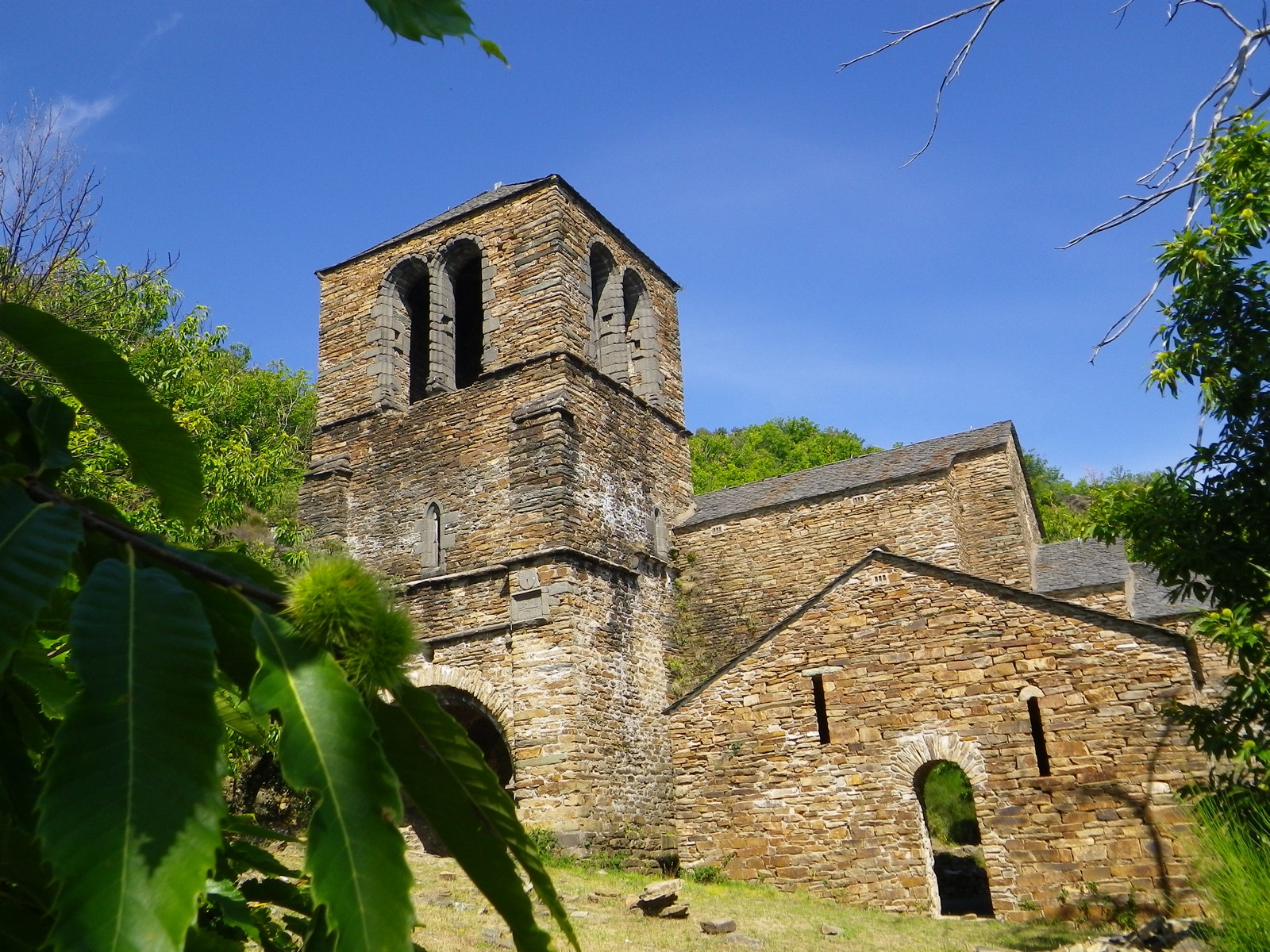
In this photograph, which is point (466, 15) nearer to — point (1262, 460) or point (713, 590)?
point (1262, 460)

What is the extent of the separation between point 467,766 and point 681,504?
1793 cm

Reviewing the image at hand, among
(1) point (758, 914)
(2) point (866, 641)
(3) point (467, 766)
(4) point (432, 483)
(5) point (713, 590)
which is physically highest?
(4) point (432, 483)

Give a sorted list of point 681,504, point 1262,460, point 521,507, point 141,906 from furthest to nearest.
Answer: point 681,504 → point 521,507 → point 1262,460 → point 141,906

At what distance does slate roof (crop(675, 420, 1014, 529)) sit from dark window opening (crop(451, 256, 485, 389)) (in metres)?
5.21

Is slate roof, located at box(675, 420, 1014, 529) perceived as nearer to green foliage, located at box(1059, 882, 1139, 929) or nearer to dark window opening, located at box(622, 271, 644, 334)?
dark window opening, located at box(622, 271, 644, 334)

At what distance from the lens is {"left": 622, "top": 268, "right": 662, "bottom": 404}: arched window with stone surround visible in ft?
62.0

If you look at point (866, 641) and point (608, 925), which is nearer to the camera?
point (608, 925)

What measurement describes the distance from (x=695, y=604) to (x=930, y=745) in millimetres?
6151

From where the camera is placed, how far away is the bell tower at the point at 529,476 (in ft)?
48.0

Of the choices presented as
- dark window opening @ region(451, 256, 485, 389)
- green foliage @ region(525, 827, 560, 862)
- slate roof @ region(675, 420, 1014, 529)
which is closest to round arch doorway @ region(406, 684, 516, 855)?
green foliage @ region(525, 827, 560, 862)

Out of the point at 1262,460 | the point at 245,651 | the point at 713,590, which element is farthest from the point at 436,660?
the point at 245,651

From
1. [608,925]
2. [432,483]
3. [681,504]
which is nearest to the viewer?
[608,925]

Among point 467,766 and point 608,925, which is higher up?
point 467,766

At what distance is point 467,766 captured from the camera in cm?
107
